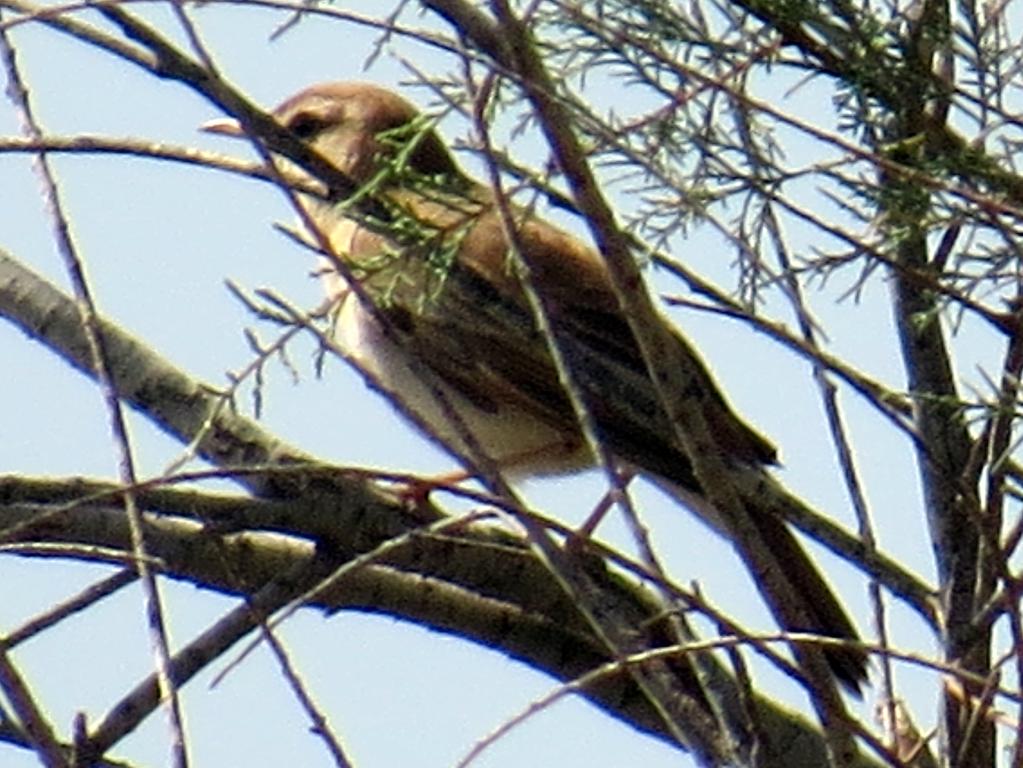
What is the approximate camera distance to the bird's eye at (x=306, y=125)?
22.2 ft

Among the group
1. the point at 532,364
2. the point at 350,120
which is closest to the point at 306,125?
the point at 350,120

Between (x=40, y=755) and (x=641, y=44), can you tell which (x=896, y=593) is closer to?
(x=641, y=44)

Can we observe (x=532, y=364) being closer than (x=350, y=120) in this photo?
Yes

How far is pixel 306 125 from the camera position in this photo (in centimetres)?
681

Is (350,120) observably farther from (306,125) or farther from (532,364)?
(532,364)

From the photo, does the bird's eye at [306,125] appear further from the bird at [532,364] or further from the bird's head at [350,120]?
the bird at [532,364]

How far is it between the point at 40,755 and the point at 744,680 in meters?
0.87

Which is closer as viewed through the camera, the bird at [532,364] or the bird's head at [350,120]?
the bird at [532,364]

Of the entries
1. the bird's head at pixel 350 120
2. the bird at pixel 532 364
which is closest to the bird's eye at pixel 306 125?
the bird's head at pixel 350 120

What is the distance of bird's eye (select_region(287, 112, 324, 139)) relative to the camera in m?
6.76

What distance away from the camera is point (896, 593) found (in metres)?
3.22

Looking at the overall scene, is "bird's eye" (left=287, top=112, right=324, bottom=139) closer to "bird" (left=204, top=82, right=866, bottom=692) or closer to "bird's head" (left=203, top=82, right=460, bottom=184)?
"bird's head" (left=203, top=82, right=460, bottom=184)

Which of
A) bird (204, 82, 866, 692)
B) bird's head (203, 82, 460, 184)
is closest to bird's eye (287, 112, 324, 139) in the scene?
bird's head (203, 82, 460, 184)

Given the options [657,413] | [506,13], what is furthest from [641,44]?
[657,413]
